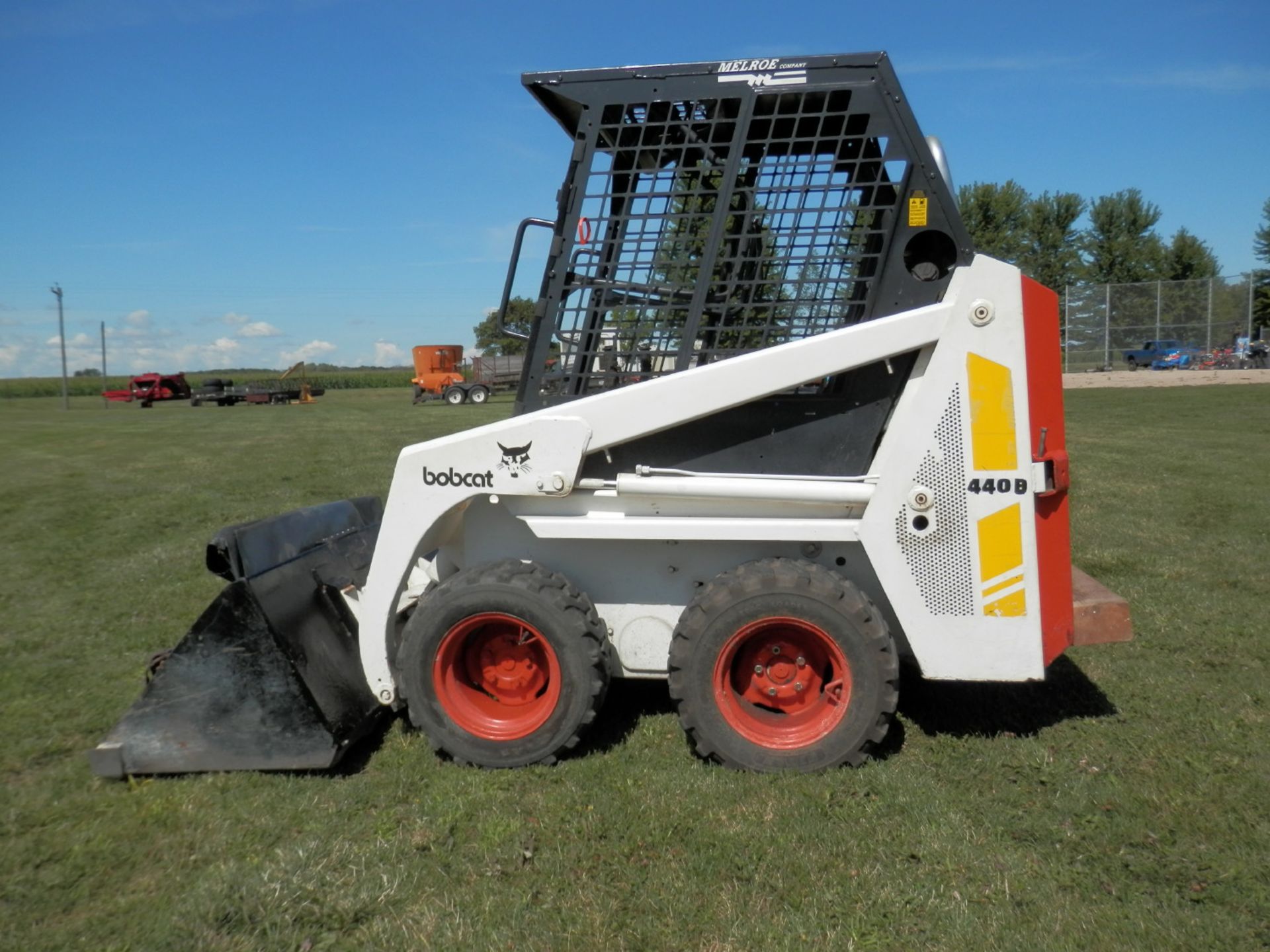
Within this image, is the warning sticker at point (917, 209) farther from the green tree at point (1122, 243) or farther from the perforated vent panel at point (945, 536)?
the green tree at point (1122, 243)

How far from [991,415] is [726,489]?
1.04 metres

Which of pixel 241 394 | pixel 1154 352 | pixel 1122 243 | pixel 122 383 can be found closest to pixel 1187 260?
pixel 1122 243

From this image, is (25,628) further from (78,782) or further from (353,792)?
(353,792)

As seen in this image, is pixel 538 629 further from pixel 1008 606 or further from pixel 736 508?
pixel 1008 606

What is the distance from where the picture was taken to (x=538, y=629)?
4098 millimetres

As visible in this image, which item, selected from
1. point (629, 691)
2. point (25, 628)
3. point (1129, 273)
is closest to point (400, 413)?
point (25, 628)

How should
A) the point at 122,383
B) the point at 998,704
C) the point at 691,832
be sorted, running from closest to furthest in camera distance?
the point at 691,832
the point at 998,704
the point at 122,383

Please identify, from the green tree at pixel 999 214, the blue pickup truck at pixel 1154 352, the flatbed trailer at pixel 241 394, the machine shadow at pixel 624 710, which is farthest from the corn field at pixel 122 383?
the machine shadow at pixel 624 710

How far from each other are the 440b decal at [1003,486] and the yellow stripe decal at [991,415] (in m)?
0.05

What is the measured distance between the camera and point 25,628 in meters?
6.37

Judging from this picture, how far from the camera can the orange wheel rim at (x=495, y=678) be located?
13.8 ft

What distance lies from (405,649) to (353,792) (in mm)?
573

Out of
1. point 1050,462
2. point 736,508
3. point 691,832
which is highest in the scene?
point 1050,462

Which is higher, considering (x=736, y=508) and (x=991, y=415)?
(x=991, y=415)
